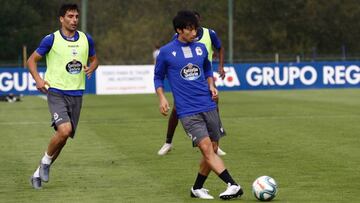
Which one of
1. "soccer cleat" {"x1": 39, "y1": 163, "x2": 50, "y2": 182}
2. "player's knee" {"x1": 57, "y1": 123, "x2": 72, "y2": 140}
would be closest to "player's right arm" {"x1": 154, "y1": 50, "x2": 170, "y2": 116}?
"player's knee" {"x1": 57, "y1": 123, "x2": 72, "y2": 140}

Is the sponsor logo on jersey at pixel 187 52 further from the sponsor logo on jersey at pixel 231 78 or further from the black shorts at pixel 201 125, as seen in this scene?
the sponsor logo on jersey at pixel 231 78

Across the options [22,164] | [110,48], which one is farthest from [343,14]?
[22,164]

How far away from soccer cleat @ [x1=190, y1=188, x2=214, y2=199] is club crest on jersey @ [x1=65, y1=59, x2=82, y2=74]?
222 cm

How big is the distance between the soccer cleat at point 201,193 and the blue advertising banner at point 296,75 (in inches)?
986

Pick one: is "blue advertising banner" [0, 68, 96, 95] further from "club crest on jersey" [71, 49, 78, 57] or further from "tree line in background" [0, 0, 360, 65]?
"club crest on jersey" [71, 49, 78, 57]

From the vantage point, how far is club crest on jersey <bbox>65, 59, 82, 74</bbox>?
38.1 feet

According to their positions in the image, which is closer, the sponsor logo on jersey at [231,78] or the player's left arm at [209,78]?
the player's left arm at [209,78]

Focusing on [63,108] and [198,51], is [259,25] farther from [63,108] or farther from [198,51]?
[198,51]

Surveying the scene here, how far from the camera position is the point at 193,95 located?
10266 millimetres

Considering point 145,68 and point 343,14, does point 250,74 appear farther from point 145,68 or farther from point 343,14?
point 343,14

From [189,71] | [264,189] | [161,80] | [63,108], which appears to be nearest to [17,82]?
[63,108]

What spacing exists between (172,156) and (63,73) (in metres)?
3.44

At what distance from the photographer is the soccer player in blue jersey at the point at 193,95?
33.4ft

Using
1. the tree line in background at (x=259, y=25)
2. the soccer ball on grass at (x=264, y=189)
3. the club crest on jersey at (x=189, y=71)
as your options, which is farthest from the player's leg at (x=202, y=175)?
the tree line in background at (x=259, y=25)
